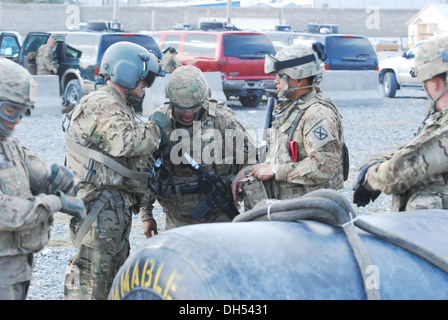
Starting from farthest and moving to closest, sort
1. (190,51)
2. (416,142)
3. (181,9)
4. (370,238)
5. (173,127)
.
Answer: (181,9)
(190,51)
(173,127)
(416,142)
(370,238)

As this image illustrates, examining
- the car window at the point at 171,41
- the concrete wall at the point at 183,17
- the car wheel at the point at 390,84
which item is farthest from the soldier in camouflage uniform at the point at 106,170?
the concrete wall at the point at 183,17

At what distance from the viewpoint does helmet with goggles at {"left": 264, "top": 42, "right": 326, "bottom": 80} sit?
15.3 feet

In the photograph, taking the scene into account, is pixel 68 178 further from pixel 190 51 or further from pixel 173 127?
pixel 190 51

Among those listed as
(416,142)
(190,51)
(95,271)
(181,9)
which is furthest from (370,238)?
(181,9)

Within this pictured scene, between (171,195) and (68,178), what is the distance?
1.62 metres

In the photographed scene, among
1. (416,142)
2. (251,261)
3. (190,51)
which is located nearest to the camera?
(251,261)

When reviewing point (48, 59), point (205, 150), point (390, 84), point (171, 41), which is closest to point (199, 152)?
point (205, 150)

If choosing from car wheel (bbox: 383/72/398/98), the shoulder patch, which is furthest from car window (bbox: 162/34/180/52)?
the shoulder patch

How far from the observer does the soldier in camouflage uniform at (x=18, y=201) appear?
10.4 ft

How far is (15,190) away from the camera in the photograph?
326 centimetres

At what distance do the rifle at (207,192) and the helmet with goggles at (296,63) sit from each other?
0.89 meters

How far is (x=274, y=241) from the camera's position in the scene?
2.54 m

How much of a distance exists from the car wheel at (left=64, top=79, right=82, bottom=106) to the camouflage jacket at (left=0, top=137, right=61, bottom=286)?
13149 mm

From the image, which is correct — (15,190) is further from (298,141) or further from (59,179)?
(298,141)
